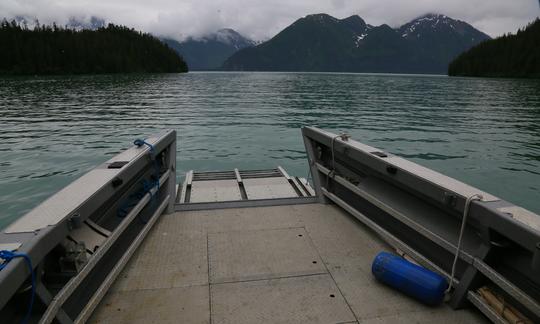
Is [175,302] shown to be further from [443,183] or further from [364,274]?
[443,183]

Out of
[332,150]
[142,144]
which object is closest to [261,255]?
[332,150]

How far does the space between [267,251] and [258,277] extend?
49 centimetres

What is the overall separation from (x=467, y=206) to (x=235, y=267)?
2.06 metres

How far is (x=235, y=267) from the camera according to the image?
11.4 ft

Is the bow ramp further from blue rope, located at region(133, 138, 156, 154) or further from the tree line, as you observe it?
the tree line

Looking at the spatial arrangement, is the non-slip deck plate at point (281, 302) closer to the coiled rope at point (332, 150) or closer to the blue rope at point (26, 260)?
the blue rope at point (26, 260)

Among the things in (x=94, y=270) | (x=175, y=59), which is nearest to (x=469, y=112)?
(x=94, y=270)

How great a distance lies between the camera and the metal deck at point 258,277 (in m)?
2.81

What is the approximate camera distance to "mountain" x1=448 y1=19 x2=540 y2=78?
89688 mm

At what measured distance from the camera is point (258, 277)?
10.8 ft

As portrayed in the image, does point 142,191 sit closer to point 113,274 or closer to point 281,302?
point 113,274

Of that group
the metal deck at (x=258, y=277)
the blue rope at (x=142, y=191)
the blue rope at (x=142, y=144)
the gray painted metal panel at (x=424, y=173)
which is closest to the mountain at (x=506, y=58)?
the gray painted metal panel at (x=424, y=173)

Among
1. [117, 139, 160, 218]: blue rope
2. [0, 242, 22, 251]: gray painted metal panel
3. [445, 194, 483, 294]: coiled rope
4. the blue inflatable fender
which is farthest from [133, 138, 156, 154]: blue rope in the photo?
[445, 194, 483, 294]: coiled rope

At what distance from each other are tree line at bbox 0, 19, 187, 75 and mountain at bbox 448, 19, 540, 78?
304ft
